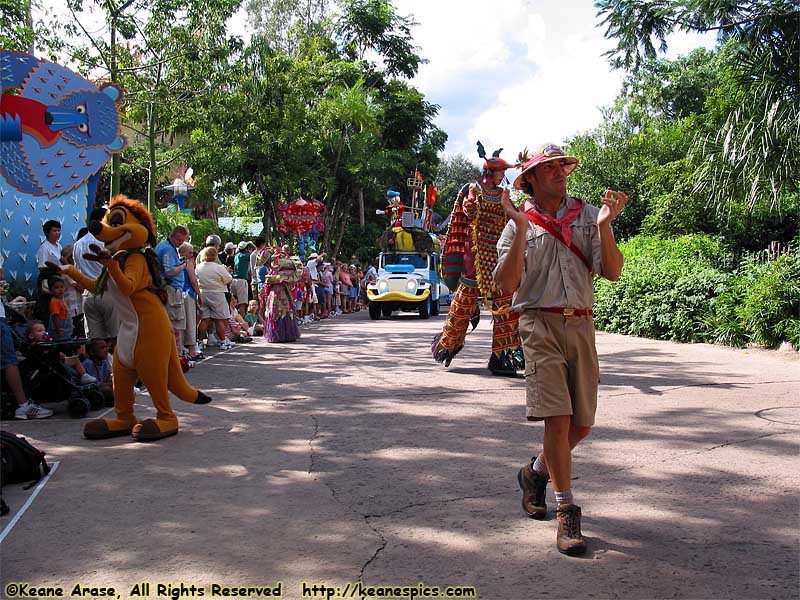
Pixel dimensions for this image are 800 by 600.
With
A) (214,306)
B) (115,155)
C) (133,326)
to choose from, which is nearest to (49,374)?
(133,326)

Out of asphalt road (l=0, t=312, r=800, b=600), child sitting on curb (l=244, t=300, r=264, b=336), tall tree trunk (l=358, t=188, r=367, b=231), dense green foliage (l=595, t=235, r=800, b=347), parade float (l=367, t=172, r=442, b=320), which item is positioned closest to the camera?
asphalt road (l=0, t=312, r=800, b=600)

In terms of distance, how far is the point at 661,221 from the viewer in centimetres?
2427

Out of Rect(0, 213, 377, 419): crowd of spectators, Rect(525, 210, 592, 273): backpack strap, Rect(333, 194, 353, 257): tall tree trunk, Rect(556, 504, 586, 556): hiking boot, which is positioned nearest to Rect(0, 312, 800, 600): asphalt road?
Rect(556, 504, 586, 556): hiking boot

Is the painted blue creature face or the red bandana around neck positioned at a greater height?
the painted blue creature face

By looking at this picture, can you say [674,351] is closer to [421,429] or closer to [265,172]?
[421,429]

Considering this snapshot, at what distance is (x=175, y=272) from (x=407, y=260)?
14264 mm

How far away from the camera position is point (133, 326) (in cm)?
Result: 629

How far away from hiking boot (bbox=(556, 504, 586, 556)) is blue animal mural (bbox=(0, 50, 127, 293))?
28.8ft

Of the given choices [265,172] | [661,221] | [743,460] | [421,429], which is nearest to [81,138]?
[421,429]

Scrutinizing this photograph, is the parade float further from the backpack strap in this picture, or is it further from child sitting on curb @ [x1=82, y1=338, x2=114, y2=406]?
the backpack strap

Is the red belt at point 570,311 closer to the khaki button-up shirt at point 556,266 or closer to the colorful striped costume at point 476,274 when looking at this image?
the khaki button-up shirt at point 556,266

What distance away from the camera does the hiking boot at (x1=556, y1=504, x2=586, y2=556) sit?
363cm

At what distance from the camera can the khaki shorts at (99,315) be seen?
26.3 feet

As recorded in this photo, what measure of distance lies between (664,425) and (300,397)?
11.3 feet
